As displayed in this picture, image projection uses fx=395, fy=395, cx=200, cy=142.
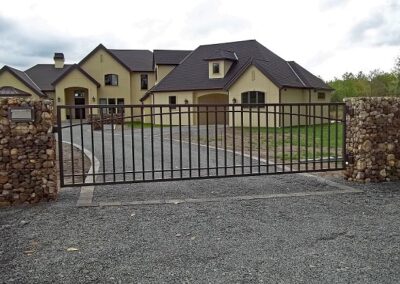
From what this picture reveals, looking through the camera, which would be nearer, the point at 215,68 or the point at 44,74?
the point at 215,68

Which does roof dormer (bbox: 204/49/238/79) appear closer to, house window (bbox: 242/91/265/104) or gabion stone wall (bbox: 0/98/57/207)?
house window (bbox: 242/91/265/104)

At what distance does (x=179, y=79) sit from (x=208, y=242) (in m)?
27.7

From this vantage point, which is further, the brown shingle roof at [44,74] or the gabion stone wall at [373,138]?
the brown shingle roof at [44,74]

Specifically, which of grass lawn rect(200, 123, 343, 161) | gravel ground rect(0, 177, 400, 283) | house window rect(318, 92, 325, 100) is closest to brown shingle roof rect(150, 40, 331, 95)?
house window rect(318, 92, 325, 100)

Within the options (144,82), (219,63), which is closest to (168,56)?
(144,82)

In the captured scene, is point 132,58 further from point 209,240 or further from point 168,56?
point 209,240

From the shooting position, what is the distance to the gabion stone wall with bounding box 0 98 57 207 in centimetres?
626

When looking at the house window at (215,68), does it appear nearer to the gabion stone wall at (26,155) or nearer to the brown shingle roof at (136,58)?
the brown shingle roof at (136,58)

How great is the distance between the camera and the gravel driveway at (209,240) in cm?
384

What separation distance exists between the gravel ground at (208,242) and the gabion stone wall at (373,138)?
1338 millimetres

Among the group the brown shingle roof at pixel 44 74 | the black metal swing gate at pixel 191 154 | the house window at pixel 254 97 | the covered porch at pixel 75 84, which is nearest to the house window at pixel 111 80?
the covered porch at pixel 75 84

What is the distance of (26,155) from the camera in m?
6.36

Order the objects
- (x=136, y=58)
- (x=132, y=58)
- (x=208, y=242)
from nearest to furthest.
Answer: (x=208, y=242)
(x=132, y=58)
(x=136, y=58)

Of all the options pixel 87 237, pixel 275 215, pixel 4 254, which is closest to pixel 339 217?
pixel 275 215
